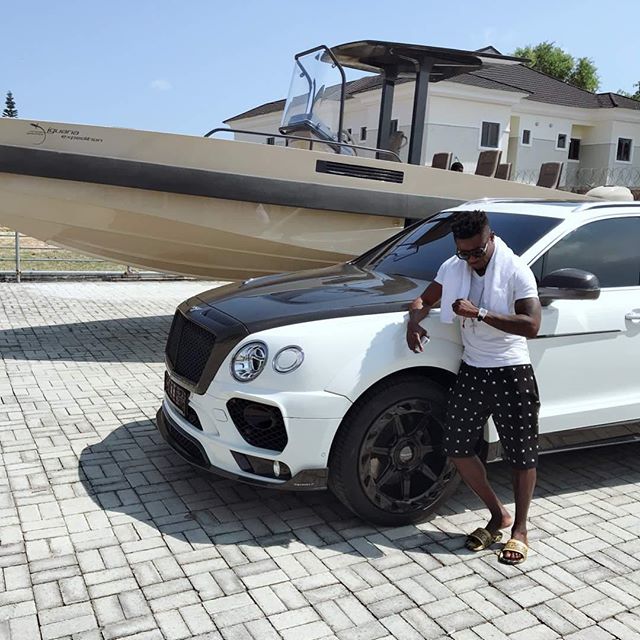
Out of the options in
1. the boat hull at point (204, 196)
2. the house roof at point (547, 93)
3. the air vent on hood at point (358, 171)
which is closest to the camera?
the boat hull at point (204, 196)

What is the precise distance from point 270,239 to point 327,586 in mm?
5586

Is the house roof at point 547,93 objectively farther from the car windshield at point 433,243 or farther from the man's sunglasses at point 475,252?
the man's sunglasses at point 475,252

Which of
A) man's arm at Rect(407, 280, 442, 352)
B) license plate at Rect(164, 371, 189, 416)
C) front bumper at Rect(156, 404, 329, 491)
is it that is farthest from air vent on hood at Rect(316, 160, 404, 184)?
man's arm at Rect(407, 280, 442, 352)

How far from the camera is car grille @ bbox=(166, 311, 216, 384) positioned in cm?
412

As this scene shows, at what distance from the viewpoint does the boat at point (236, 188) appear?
775 centimetres

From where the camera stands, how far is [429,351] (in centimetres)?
395

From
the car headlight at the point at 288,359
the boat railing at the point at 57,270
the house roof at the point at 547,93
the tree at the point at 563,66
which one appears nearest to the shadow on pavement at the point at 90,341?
the boat railing at the point at 57,270

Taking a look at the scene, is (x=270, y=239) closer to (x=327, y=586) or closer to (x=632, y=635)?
(x=327, y=586)

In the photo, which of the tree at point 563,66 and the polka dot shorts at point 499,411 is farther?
the tree at point 563,66

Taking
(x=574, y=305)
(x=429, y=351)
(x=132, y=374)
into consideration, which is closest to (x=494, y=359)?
(x=429, y=351)

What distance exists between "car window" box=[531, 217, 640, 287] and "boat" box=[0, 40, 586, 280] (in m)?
3.85

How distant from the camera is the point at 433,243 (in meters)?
5.14

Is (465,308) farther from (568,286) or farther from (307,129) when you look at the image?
(307,129)

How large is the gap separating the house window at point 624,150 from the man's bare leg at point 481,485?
3592 cm
